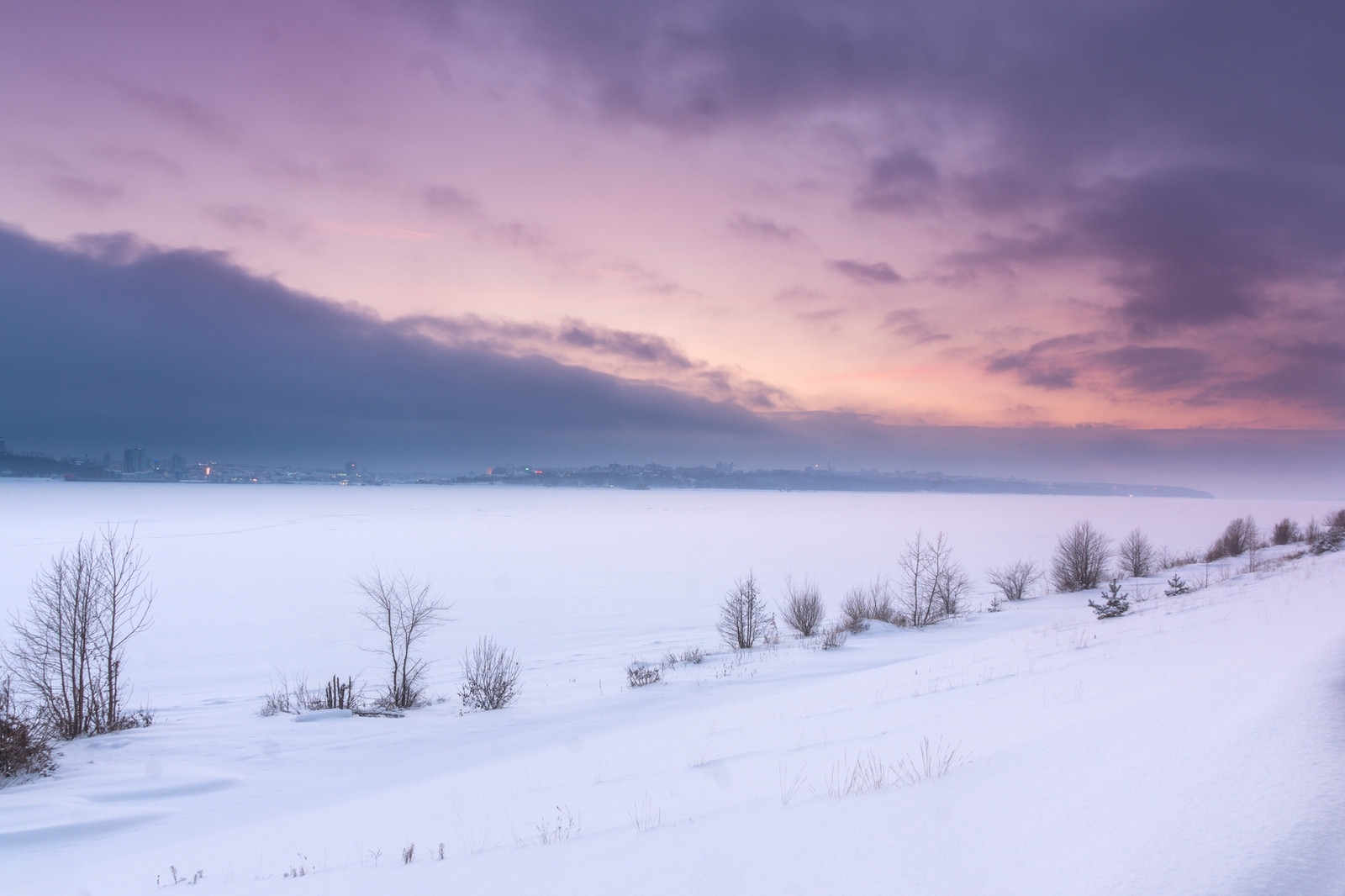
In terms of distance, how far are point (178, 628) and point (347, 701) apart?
19.7 m

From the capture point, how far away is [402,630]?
23.1 m

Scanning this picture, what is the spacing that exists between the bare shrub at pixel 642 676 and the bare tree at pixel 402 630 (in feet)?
16.3

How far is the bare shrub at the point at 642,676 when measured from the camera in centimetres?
1608

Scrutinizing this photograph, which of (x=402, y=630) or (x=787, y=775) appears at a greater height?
(x=787, y=775)

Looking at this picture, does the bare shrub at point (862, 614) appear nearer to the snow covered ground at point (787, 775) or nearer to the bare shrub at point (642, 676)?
the snow covered ground at point (787, 775)

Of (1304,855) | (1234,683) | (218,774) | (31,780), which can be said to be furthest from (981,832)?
(31,780)

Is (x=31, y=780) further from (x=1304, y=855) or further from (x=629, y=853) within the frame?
(x=1304, y=855)

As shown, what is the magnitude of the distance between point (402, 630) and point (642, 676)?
10.8 meters

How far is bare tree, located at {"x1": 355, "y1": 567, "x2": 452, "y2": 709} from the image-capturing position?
51.0 ft

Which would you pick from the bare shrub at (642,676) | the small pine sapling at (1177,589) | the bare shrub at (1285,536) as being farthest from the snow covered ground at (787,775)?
the bare shrub at (1285,536)

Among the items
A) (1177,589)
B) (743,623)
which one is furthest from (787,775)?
(1177,589)

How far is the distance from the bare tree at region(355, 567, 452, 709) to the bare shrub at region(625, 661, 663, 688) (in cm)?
498

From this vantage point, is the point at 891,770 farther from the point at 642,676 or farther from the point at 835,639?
the point at 835,639

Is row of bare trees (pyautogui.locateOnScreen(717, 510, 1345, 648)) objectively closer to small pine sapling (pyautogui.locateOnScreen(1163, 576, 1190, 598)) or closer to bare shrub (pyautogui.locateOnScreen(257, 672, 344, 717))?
small pine sapling (pyautogui.locateOnScreen(1163, 576, 1190, 598))
